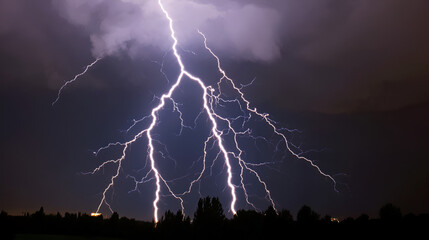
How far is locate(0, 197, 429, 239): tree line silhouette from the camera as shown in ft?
78.0

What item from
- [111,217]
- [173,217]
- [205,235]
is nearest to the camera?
[205,235]

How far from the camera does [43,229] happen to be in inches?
1752

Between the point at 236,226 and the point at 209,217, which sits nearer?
the point at 236,226

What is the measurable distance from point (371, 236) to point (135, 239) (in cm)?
1934

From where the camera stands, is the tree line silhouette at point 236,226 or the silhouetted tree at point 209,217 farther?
the silhouetted tree at point 209,217

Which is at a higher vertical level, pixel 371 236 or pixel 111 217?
pixel 111 217

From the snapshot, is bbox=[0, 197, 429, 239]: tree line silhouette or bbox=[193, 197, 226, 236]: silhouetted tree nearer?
bbox=[0, 197, 429, 239]: tree line silhouette

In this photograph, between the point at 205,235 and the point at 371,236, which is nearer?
the point at 371,236

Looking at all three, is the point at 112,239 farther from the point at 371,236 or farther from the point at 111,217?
the point at 371,236

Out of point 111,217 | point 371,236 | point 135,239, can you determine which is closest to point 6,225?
point 135,239

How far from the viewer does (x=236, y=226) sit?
2950 cm

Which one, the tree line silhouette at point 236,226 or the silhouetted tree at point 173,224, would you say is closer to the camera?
the tree line silhouette at point 236,226

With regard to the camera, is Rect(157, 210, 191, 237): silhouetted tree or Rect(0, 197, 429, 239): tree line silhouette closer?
Rect(0, 197, 429, 239): tree line silhouette

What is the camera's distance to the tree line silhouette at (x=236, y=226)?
78.0 ft
